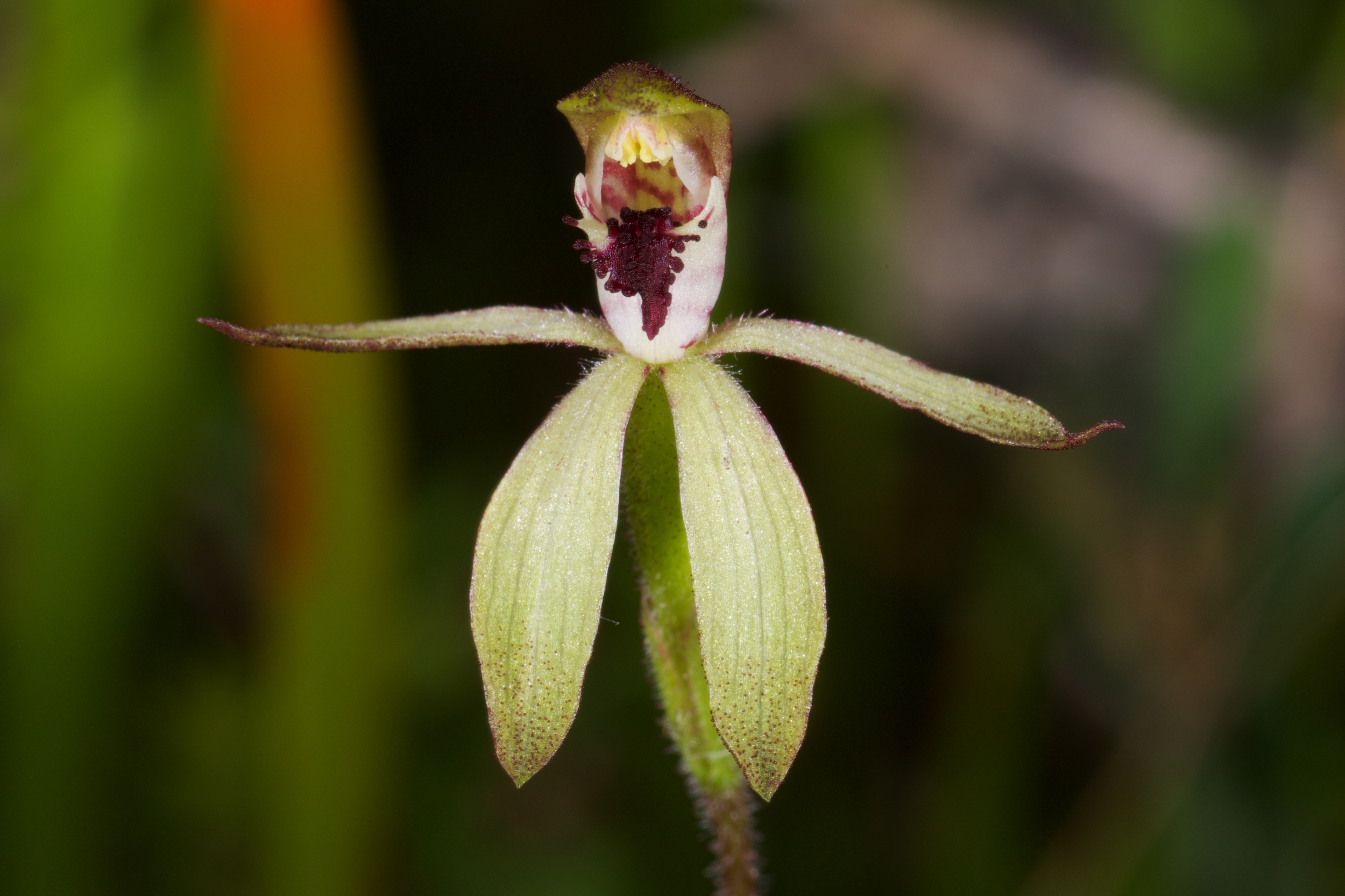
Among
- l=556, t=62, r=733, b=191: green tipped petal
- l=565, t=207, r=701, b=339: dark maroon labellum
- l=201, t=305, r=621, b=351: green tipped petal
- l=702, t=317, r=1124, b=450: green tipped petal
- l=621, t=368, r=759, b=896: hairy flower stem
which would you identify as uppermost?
l=556, t=62, r=733, b=191: green tipped petal

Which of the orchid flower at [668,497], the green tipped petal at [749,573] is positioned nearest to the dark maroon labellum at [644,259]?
the orchid flower at [668,497]

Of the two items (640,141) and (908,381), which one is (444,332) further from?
(908,381)

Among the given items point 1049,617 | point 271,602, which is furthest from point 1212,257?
point 271,602

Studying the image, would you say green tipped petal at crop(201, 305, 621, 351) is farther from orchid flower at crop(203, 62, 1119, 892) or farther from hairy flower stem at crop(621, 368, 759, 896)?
hairy flower stem at crop(621, 368, 759, 896)

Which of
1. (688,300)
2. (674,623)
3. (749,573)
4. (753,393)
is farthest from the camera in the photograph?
(753,393)

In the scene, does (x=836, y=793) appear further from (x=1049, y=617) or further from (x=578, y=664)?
(x=578, y=664)

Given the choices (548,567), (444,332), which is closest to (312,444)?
(444,332)

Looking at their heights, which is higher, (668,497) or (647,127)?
(647,127)

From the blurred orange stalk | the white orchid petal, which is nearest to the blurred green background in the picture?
the blurred orange stalk
